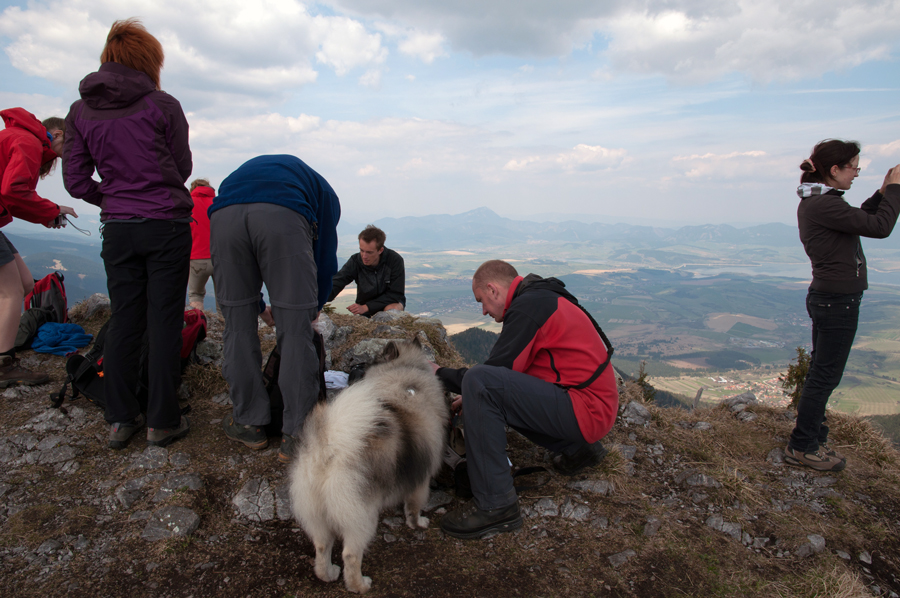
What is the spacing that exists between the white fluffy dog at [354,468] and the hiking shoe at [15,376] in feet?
13.8

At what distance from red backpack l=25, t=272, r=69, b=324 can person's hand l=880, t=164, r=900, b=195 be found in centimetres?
945

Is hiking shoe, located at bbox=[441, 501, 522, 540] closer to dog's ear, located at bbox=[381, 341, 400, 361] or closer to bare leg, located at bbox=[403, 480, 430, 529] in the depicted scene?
bare leg, located at bbox=[403, 480, 430, 529]

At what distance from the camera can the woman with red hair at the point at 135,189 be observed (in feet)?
10.3

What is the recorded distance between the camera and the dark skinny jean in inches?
154

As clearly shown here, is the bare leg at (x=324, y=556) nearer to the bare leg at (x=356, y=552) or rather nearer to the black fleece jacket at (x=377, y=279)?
the bare leg at (x=356, y=552)

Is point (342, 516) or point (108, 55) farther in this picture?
point (108, 55)

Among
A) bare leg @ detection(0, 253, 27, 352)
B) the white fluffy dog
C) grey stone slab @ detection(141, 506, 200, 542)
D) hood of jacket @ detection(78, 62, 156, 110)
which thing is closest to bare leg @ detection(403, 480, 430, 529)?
the white fluffy dog

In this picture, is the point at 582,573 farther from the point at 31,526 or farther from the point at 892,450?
the point at 892,450

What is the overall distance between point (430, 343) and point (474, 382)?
3751 mm

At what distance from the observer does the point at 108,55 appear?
3.20 meters

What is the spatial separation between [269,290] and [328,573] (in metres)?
1.98

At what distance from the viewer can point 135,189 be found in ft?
10.4

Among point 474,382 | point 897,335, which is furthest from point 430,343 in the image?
point 897,335

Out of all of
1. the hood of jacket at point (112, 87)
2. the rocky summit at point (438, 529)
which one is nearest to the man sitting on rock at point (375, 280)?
the rocky summit at point (438, 529)
